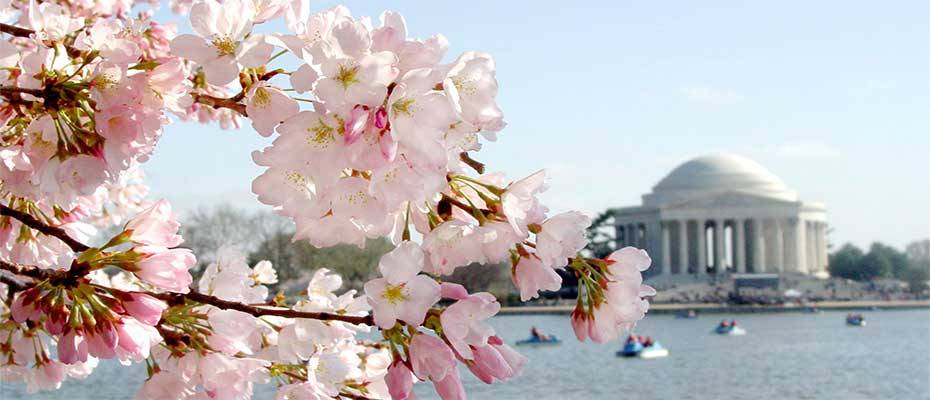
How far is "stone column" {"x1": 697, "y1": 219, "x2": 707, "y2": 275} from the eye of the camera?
75688 millimetres

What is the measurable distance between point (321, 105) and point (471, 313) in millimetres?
A: 335

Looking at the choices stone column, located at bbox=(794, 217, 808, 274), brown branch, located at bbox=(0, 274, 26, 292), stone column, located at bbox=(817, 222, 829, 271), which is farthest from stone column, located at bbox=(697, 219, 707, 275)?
brown branch, located at bbox=(0, 274, 26, 292)

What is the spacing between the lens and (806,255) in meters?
77.5

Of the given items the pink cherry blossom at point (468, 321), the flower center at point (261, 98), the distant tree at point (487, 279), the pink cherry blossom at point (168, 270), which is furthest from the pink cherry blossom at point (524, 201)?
the distant tree at point (487, 279)

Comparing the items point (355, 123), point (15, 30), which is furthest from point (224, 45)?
point (15, 30)

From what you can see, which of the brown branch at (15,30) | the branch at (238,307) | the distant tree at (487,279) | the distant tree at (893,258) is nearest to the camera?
the branch at (238,307)

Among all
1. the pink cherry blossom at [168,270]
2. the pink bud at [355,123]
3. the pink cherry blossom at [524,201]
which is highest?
the pink bud at [355,123]

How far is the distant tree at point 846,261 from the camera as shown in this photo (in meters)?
78.4

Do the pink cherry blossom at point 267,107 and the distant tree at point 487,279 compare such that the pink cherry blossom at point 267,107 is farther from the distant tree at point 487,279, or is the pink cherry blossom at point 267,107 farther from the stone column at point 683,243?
the stone column at point 683,243

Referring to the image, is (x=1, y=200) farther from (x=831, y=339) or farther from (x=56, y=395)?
(x=831, y=339)

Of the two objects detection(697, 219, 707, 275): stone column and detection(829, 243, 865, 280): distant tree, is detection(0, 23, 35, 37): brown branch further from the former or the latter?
detection(829, 243, 865, 280): distant tree

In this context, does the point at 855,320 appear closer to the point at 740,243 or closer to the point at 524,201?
the point at 740,243

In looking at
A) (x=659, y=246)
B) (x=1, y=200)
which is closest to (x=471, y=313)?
(x=1, y=200)

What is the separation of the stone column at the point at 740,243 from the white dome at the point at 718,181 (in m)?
2.24
